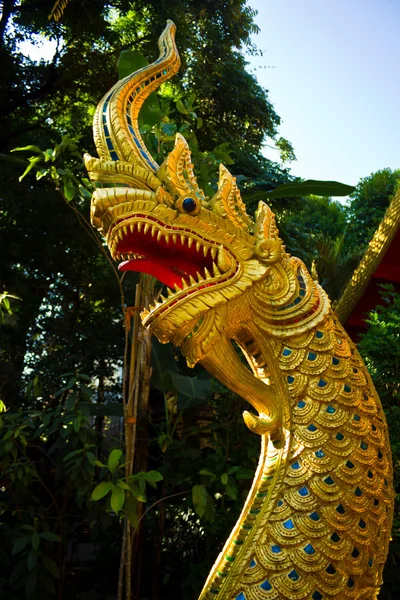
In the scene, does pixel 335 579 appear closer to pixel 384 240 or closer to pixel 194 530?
pixel 384 240

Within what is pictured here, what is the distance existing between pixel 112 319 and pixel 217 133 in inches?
122

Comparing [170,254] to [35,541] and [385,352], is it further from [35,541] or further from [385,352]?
[35,541]

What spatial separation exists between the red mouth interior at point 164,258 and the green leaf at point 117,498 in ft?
2.82

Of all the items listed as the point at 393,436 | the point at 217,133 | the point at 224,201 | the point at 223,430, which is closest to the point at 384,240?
the point at 393,436

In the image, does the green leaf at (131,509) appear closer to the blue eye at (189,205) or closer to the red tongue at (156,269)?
the red tongue at (156,269)

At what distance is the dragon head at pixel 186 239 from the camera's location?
52.1 inches

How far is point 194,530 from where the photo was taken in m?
3.64

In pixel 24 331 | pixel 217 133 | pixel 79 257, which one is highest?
pixel 217 133

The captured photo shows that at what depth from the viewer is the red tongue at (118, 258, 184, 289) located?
4.90 ft

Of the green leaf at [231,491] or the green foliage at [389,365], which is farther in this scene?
the green leaf at [231,491]

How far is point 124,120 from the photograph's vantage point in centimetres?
139

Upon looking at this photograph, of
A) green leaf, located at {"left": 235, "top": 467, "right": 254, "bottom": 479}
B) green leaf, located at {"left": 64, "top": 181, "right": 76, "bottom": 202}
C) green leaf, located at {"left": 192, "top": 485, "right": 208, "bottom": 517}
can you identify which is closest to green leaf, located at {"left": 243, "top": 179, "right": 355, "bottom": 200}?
green leaf, located at {"left": 64, "top": 181, "right": 76, "bottom": 202}

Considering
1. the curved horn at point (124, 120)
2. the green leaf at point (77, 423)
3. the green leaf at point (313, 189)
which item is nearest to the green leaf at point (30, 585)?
the green leaf at point (77, 423)

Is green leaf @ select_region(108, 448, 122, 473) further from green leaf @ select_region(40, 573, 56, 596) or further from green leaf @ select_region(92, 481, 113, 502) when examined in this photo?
green leaf @ select_region(40, 573, 56, 596)
